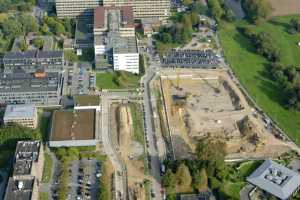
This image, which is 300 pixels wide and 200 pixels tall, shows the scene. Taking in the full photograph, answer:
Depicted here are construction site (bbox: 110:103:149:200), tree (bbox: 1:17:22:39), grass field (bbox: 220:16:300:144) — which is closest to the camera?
construction site (bbox: 110:103:149:200)

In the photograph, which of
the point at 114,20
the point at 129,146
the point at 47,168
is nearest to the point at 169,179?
the point at 129,146

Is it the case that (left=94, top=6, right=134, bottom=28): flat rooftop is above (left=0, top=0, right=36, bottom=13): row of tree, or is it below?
above

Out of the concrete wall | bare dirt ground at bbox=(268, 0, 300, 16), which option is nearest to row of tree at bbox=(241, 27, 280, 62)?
bare dirt ground at bbox=(268, 0, 300, 16)

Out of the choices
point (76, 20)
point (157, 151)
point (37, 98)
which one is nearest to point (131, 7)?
point (76, 20)

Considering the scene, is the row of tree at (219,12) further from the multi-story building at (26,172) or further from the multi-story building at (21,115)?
the multi-story building at (26,172)

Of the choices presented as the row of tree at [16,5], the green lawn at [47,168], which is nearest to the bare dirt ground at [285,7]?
the row of tree at [16,5]

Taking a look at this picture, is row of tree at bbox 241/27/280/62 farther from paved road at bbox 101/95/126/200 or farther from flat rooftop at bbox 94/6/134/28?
paved road at bbox 101/95/126/200
